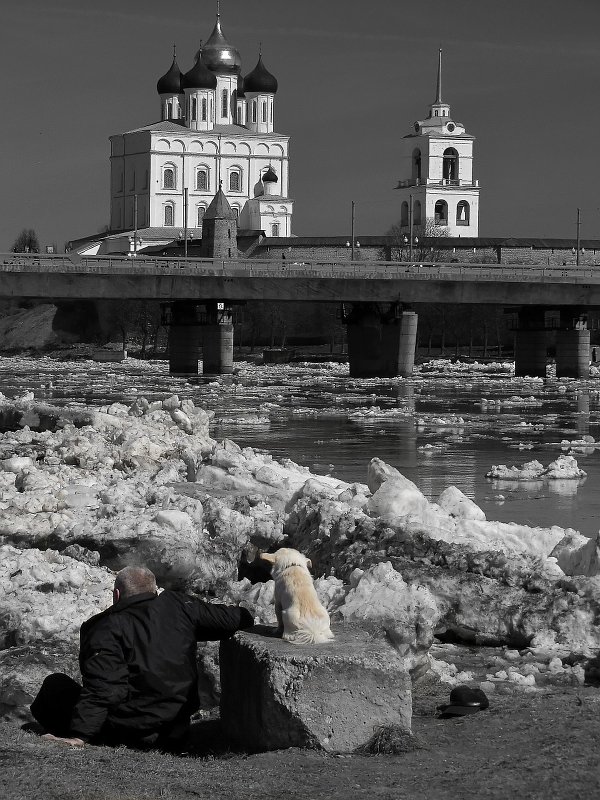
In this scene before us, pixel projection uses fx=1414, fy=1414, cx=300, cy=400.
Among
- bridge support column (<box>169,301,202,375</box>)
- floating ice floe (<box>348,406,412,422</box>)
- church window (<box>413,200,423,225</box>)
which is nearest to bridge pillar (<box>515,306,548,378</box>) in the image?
bridge support column (<box>169,301,202,375</box>)

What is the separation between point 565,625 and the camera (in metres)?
9.52

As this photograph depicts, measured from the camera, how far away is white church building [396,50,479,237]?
6206 inches

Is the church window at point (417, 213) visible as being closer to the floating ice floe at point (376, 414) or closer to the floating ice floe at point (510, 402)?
the floating ice floe at point (510, 402)

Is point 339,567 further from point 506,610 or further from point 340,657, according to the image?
point 340,657

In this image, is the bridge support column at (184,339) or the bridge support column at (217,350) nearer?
the bridge support column at (184,339)

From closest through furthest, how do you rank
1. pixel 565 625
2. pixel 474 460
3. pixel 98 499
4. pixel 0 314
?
pixel 565 625 → pixel 98 499 → pixel 474 460 → pixel 0 314

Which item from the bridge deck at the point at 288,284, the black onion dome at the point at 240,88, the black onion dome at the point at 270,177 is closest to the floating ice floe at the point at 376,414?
the bridge deck at the point at 288,284

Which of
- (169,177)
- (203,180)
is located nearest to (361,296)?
(169,177)

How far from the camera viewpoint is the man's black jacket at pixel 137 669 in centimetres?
708

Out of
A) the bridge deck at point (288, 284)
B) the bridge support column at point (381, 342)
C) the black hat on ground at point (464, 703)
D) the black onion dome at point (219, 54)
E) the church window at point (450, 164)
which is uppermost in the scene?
the black onion dome at point (219, 54)

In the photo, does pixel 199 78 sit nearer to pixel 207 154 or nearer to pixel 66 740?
pixel 207 154

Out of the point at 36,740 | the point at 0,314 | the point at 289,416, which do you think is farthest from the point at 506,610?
the point at 0,314

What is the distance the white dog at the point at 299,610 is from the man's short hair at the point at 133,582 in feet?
2.53

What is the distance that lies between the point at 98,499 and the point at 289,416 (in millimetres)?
20900
